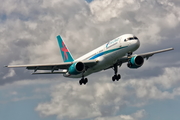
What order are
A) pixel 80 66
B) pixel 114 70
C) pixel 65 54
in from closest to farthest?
pixel 80 66, pixel 114 70, pixel 65 54

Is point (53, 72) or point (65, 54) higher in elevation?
point (65, 54)

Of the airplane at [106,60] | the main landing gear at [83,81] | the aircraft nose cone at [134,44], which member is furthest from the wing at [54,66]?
the aircraft nose cone at [134,44]

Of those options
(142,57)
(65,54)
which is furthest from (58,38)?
(142,57)

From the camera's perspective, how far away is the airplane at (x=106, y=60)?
58625 millimetres

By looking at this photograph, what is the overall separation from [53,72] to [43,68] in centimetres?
209

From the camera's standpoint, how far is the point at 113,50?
2338 inches

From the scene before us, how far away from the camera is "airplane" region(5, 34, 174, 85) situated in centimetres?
5862

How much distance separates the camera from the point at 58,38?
85625 mm

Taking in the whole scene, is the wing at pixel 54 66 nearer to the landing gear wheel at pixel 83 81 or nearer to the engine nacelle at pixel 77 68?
the engine nacelle at pixel 77 68

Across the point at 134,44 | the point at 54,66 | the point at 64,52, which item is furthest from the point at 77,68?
the point at 64,52

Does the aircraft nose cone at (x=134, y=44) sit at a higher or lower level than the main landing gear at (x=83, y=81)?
higher

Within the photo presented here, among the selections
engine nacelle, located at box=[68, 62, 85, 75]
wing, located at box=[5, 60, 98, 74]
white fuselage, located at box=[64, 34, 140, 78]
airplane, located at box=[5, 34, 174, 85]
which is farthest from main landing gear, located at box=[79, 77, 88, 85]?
engine nacelle, located at box=[68, 62, 85, 75]

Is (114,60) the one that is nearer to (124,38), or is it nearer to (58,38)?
(124,38)

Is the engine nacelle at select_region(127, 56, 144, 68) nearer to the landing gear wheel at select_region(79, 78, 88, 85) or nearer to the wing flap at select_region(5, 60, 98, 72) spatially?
the wing flap at select_region(5, 60, 98, 72)
